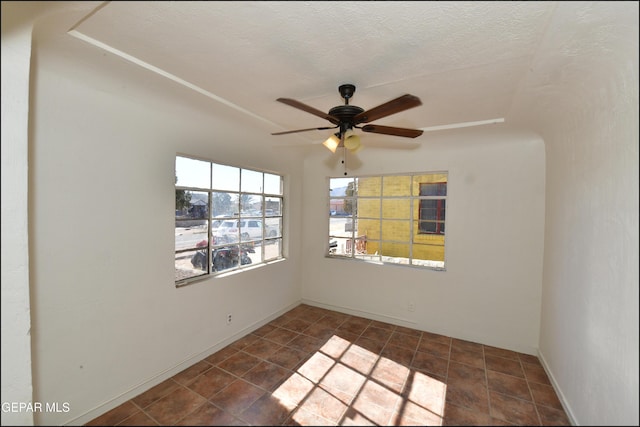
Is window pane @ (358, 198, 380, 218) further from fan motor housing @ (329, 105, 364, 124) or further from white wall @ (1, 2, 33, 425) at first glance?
white wall @ (1, 2, 33, 425)

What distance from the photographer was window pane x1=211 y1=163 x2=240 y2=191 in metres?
2.90

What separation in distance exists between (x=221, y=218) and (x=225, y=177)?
475 mm

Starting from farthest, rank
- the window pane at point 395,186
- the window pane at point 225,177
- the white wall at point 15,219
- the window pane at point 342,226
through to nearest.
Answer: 1. the window pane at point 342,226
2. the window pane at point 395,186
3. the window pane at point 225,177
4. the white wall at point 15,219

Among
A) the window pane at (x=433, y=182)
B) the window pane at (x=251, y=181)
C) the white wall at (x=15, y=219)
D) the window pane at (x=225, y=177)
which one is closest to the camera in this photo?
the white wall at (x=15, y=219)

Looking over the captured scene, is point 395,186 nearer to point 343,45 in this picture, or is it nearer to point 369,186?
point 369,186

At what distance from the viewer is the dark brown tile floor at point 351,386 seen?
1985 millimetres

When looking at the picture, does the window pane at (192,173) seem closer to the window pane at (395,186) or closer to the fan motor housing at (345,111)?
the fan motor housing at (345,111)

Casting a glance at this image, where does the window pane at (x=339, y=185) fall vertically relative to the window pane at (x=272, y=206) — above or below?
above

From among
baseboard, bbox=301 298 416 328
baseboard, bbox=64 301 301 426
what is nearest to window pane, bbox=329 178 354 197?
baseboard, bbox=301 298 416 328

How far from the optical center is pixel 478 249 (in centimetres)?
321

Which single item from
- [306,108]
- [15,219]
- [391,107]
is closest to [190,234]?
[15,219]

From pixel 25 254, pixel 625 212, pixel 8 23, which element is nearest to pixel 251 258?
pixel 25 254

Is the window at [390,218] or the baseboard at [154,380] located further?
the window at [390,218]

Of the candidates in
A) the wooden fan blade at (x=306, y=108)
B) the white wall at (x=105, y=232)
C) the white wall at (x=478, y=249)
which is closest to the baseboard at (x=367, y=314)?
the white wall at (x=478, y=249)
